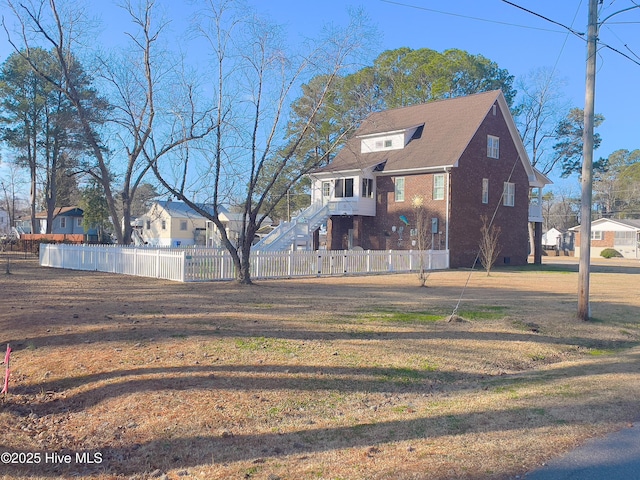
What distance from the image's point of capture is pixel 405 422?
18.5 feet

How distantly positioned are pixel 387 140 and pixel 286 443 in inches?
1221

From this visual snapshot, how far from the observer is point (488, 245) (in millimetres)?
25750

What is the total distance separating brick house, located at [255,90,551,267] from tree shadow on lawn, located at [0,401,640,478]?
23.3 meters

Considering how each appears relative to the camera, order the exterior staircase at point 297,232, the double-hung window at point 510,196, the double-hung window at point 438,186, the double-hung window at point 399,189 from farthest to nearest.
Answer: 1. the double-hung window at point 510,196
2. the double-hung window at point 399,189
3. the double-hung window at point 438,186
4. the exterior staircase at point 297,232

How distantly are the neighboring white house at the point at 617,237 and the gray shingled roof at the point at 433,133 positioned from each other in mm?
34110

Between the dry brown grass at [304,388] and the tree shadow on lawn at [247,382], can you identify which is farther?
the tree shadow on lawn at [247,382]

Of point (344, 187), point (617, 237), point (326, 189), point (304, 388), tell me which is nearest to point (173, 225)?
point (326, 189)

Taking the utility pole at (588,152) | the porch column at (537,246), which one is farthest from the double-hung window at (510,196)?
the utility pole at (588,152)

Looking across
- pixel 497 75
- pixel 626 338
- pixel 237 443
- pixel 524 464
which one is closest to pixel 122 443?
pixel 237 443

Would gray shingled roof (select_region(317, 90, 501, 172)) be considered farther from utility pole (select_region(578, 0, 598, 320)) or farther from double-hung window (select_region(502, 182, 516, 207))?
utility pole (select_region(578, 0, 598, 320))

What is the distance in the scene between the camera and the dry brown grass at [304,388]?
189 inches

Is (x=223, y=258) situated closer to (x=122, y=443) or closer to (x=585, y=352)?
(x=585, y=352)

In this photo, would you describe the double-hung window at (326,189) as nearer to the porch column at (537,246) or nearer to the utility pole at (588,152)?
the porch column at (537,246)

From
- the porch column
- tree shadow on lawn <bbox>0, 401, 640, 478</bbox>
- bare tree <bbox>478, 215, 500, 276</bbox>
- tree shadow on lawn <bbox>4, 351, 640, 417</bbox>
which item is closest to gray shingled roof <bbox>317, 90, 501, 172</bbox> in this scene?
bare tree <bbox>478, 215, 500, 276</bbox>
